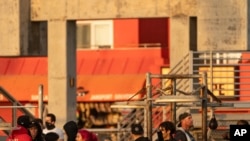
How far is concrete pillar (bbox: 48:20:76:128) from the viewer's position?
1240 inches

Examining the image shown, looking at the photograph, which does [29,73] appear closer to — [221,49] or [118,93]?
[118,93]

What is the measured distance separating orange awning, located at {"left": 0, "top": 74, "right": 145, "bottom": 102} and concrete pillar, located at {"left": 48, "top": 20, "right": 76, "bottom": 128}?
914 inches

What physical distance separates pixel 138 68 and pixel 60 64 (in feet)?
81.6

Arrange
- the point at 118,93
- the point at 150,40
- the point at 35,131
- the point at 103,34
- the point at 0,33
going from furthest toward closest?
the point at 103,34 → the point at 150,40 → the point at 118,93 → the point at 0,33 → the point at 35,131

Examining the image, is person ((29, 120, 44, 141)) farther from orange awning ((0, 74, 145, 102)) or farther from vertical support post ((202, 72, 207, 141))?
orange awning ((0, 74, 145, 102))

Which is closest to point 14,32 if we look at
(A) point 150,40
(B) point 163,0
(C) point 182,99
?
(B) point 163,0

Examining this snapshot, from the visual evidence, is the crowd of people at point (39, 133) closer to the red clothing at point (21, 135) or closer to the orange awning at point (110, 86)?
the red clothing at point (21, 135)

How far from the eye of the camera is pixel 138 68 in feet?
185

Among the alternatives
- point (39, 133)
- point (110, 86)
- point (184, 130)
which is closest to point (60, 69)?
point (39, 133)

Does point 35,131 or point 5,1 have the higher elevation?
point 5,1

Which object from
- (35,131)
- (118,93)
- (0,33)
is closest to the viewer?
(35,131)

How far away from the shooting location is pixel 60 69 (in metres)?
31.7

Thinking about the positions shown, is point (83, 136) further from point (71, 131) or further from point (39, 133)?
point (39, 133)

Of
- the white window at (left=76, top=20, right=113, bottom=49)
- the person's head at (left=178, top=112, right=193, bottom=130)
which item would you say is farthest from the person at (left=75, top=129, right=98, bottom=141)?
the white window at (left=76, top=20, right=113, bottom=49)
